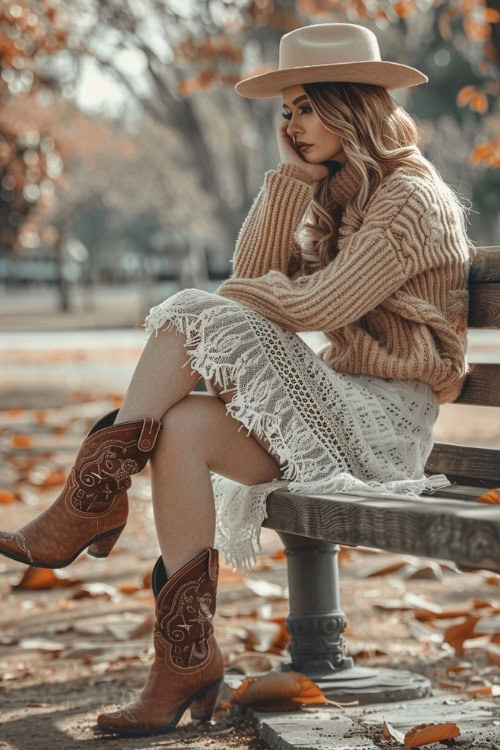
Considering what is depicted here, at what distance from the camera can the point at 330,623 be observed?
10.3 ft

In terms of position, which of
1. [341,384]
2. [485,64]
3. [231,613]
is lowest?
[231,613]

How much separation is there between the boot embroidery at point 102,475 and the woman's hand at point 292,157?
0.94 m

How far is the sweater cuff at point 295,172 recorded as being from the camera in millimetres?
3221

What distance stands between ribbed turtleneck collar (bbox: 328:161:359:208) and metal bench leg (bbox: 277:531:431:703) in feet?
2.93

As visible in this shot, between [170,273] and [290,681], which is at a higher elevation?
[170,273]

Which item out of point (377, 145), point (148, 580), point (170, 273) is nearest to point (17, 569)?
point (148, 580)

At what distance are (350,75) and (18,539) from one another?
4.64 ft

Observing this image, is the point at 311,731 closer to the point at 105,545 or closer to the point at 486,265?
the point at 105,545

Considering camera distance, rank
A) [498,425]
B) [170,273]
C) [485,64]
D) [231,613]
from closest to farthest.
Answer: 1. [231,613]
2. [485,64]
3. [498,425]
4. [170,273]

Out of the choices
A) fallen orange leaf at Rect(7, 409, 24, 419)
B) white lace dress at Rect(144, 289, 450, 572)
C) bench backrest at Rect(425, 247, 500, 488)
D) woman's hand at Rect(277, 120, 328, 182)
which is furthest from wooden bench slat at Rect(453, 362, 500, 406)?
fallen orange leaf at Rect(7, 409, 24, 419)

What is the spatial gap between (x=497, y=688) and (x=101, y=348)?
43.9 feet

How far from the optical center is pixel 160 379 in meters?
2.82

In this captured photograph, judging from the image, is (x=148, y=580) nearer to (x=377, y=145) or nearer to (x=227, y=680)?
(x=227, y=680)

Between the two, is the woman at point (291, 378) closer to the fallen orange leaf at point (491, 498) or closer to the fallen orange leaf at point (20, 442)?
the fallen orange leaf at point (491, 498)
